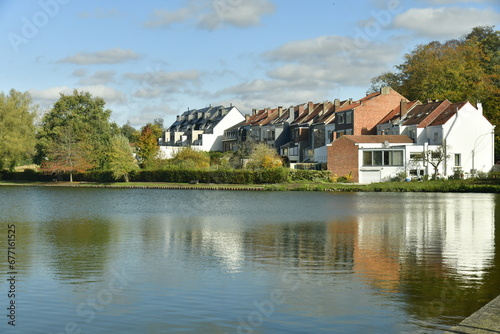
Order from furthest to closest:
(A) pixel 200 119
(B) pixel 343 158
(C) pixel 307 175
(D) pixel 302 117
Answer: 1. (A) pixel 200 119
2. (D) pixel 302 117
3. (B) pixel 343 158
4. (C) pixel 307 175

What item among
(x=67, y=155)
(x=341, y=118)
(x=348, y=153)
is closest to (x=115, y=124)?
(x=67, y=155)

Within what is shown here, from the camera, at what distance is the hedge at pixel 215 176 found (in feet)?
219

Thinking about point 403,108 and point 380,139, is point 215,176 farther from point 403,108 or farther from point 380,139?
point 403,108

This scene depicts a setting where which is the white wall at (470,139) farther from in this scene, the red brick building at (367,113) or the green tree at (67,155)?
the green tree at (67,155)

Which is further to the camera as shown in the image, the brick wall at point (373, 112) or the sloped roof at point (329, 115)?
the sloped roof at point (329, 115)

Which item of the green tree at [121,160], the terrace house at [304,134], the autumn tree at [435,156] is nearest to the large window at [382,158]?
the autumn tree at [435,156]

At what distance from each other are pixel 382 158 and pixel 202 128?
65766 mm

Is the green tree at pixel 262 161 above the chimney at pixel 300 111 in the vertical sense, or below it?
below

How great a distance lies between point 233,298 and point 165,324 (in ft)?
7.05

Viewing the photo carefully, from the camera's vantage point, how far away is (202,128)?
420 ft

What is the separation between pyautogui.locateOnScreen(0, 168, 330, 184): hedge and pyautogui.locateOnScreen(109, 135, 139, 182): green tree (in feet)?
3.37

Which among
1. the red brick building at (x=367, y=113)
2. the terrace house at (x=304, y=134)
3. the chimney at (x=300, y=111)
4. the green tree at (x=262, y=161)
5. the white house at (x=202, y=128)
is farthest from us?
the white house at (x=202, y=128)

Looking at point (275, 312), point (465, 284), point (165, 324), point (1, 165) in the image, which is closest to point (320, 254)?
point (465, 284)

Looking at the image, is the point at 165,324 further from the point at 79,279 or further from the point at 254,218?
the point at 254,218
